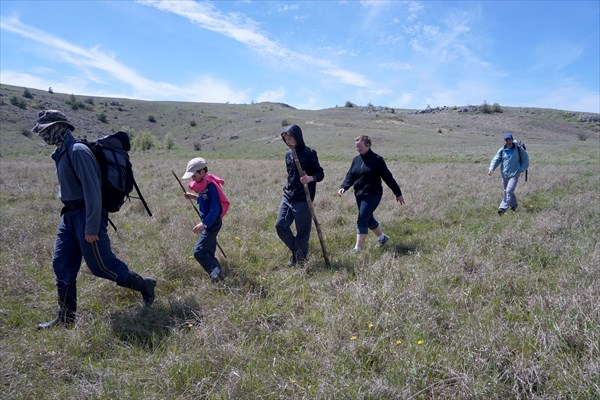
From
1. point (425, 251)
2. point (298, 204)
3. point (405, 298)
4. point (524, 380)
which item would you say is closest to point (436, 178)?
point (425, 251)

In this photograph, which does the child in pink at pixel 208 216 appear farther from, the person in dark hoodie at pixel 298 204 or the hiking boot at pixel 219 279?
the person in dark hoodie at pixel 298 204

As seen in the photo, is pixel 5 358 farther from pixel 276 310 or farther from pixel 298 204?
pixel 298 204

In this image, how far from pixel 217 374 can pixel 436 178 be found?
13.1 meters

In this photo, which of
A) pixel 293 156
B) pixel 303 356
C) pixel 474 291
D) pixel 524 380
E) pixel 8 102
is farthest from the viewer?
pixel 8 102

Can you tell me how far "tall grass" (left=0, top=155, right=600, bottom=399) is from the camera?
2855 mm

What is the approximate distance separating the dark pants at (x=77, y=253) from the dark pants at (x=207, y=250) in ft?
3.28

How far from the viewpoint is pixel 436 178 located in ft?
47.6

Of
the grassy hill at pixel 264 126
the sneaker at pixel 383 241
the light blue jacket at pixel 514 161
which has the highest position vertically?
the grassy hill at pixel 264 126

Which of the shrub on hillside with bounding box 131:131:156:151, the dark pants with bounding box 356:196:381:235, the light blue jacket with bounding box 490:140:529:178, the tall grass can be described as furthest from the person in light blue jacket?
the shrub on hillside with bounding box 131:131:156:151

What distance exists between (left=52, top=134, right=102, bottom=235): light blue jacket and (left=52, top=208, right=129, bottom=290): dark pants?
0.62ft

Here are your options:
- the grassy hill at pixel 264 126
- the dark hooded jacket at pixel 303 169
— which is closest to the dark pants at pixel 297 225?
the dark hooded jacket at pixel 303 169

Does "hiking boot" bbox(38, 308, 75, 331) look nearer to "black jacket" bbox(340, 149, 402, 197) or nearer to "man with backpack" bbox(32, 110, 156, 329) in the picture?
"man with backpack" bbox(32, 110, 156, 329)

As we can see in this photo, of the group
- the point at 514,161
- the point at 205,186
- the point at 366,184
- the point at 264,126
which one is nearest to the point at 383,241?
the point at 366,184

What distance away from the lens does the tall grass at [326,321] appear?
2.86 metres
